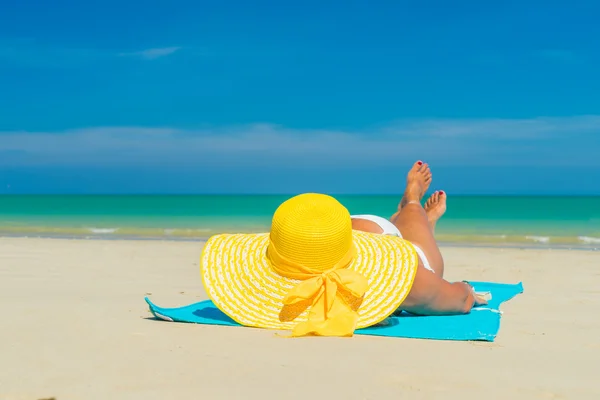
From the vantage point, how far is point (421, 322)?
3.77 meters

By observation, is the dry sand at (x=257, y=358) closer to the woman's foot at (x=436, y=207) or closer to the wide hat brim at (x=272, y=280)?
the wide hat brim at (x=272, y=280)

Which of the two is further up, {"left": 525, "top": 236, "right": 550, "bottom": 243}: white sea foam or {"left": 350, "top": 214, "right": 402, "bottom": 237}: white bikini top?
{"left": 350, "top": 214, "right": 402, "bottom": 237}: white bikini top

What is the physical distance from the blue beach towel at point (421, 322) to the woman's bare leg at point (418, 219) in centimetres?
38

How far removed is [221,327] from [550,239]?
1143 cm

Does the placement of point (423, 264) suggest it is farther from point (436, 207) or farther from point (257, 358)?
point (436, 207)

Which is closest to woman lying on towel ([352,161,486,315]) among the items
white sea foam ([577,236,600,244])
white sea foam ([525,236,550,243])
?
white sea foam ([525,236,550,243])

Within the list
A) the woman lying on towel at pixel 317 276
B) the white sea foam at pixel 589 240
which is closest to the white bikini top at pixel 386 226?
the woman lying on towel at pixel 317 276

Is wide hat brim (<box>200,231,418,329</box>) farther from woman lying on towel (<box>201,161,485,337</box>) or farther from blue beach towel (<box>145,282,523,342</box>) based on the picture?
blue beach towel (<box>145,282,523,342</box>)

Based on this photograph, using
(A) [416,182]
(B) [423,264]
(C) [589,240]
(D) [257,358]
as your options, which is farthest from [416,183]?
(C) [589,240]

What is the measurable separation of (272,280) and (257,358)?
70 centimetres

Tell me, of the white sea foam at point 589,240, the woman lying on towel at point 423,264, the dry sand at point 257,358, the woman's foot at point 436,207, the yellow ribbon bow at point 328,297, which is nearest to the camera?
the dry sand at point 257,358

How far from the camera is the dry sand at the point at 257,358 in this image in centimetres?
250

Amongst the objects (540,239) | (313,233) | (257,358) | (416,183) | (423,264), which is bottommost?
(540,239)

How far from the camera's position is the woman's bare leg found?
421 centimetres
